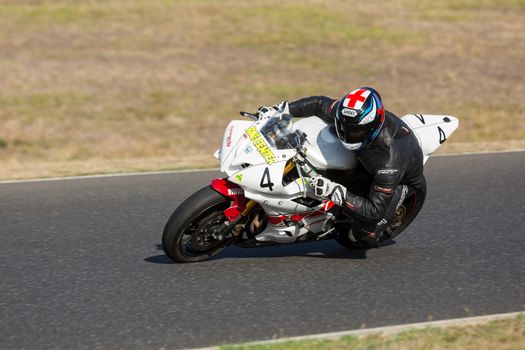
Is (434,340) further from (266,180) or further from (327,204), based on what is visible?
(266,180)

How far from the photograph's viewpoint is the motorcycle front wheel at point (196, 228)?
6.39 m

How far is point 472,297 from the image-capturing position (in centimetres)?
634

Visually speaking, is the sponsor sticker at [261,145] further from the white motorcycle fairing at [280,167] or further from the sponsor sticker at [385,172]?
the sponsor sticker at [385,172]

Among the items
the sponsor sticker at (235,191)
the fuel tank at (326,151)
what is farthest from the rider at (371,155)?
the sponsor sticker at (235,191)

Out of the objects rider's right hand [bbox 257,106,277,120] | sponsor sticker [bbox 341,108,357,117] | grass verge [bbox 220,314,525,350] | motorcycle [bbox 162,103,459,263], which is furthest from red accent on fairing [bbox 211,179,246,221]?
grass verge [bbox 220,314,525,350]

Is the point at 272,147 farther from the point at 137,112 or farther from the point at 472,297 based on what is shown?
the point at 137,112

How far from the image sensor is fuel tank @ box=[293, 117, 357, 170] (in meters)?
6.52

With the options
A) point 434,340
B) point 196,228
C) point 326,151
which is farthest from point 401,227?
point 434,340

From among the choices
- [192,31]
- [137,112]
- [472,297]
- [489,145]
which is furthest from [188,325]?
[192,31]

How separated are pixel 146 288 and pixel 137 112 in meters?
11.8

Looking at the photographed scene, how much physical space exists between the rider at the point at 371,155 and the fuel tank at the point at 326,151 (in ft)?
0.35

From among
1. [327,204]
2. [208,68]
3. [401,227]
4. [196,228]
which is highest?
[327,204]

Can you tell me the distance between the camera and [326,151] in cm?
657

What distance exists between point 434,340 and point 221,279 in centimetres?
187
